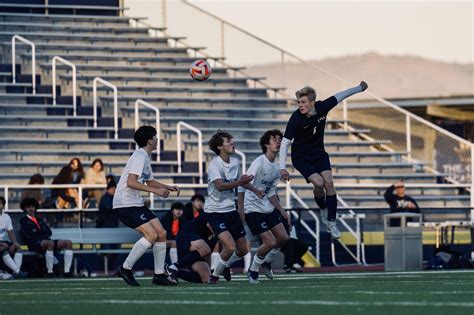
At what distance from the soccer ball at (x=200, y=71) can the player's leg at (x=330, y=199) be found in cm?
692

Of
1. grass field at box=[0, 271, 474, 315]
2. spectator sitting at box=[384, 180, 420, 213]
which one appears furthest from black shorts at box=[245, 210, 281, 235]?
spectator sitting at box=[384, 180, 420, 213]

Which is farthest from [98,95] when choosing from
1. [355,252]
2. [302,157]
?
[302,157]

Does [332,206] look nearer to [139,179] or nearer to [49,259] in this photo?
[139,179]

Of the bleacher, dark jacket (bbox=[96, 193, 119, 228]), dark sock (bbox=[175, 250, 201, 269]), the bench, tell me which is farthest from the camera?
the bleacher

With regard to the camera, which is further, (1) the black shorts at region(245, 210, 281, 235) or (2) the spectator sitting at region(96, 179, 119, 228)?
(2) the spectator sitting at region(96, 179, 119, 228)

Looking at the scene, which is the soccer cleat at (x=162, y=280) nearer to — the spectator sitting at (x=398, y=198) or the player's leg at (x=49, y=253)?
the player's leg at (x=49, y=253)

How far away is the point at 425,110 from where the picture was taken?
134ft

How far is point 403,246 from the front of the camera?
21578mm

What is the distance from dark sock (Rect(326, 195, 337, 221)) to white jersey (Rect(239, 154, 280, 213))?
0.69 m

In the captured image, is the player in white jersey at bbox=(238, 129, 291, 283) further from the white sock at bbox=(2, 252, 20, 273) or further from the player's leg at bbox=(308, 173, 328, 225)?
the white sock at bbox=(2, 252, 20, 273)

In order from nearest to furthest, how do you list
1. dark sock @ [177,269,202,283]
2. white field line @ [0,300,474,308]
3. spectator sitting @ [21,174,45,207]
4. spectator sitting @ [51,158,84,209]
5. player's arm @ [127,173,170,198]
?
white field line @ [0,300,474,308], player's arm @ [127,173,170,198], dark sock @ [177,269,202,283], spectator sitting @ [21,174,45,207], spectator sitting @ [51,158,84,209]

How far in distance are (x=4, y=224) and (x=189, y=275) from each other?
512cm

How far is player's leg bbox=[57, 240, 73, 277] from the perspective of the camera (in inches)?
795

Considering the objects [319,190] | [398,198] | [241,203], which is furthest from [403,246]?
[241,203]
